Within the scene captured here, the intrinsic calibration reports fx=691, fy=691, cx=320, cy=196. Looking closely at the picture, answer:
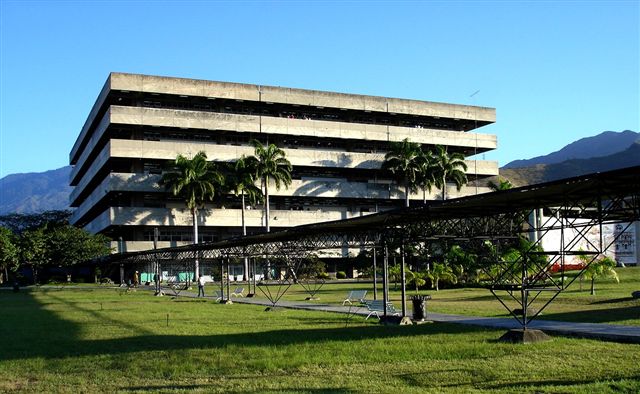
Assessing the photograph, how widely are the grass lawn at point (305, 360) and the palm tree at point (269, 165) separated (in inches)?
2301

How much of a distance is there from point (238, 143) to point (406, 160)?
73.6 ft

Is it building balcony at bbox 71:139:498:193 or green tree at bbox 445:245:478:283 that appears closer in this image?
green tree at bbox 445:245:478:283

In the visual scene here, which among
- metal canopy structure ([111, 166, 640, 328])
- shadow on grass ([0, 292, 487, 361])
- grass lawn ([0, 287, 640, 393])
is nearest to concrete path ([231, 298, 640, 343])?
metal canopy structure ([111, 166, 640, 328])

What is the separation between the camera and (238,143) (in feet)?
303

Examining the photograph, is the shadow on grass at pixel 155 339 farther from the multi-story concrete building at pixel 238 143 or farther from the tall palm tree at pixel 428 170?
the tall palm tree at pixel 428 170

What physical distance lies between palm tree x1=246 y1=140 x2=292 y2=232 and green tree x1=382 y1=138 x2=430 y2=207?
13672 mm

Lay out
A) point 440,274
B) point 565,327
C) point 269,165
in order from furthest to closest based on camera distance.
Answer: point 269,165, point 440,274, point 565,327

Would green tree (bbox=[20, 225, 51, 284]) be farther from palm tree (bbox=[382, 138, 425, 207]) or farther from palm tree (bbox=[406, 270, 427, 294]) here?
palm tree (bbox=[406, 270, 427, 294])

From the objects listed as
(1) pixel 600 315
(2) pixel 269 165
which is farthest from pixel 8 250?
(1) pixel 600 315

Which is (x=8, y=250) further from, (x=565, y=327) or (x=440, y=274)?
(x=565, y=327)

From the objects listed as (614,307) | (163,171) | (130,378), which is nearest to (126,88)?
(163,171)

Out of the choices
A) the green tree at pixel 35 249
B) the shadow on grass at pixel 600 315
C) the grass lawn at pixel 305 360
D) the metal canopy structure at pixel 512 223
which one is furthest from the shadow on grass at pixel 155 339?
the green tree at pixel 35 249

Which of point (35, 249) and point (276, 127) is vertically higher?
point (276, 127)

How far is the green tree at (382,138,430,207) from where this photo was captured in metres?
89.2
